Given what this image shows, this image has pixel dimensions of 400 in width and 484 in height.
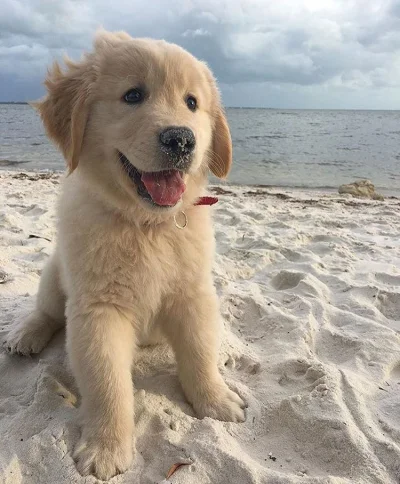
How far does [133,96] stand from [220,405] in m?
1.47

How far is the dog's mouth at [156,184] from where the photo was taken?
190cm

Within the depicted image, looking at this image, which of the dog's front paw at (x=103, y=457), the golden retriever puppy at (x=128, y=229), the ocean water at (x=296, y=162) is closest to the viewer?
the dog's front paw at (x=103, y=457)

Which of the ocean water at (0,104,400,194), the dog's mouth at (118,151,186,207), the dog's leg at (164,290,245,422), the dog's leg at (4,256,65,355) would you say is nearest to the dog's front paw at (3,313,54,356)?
the dog's leg at (4,256,65,355)

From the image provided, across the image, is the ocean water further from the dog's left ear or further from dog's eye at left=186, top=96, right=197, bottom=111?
dog's eye at left=186, top=96, right=197, bottom=111

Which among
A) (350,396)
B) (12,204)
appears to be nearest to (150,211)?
(350,396)

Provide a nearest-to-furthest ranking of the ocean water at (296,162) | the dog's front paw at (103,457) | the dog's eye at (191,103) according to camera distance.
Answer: the dog's front paw at (103,457) < the dog's eye at (191,103) < the ocean water at (296,162)

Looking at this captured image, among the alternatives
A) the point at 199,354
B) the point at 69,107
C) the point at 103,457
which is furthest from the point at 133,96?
the point at 103,457

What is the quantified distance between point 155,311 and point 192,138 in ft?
2.62

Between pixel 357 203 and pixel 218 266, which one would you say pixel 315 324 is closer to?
pixel 218 266

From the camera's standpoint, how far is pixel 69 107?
2.03 metres

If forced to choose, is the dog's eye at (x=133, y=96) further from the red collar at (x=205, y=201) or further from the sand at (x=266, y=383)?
the sand at (x=266, y=383)

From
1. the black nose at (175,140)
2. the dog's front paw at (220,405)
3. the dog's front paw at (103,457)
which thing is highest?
the black nose at (175,140)

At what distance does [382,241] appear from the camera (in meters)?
4.56

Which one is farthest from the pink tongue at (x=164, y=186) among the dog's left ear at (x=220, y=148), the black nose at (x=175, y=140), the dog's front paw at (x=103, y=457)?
the dog's front paw at (x=103, y=457)
